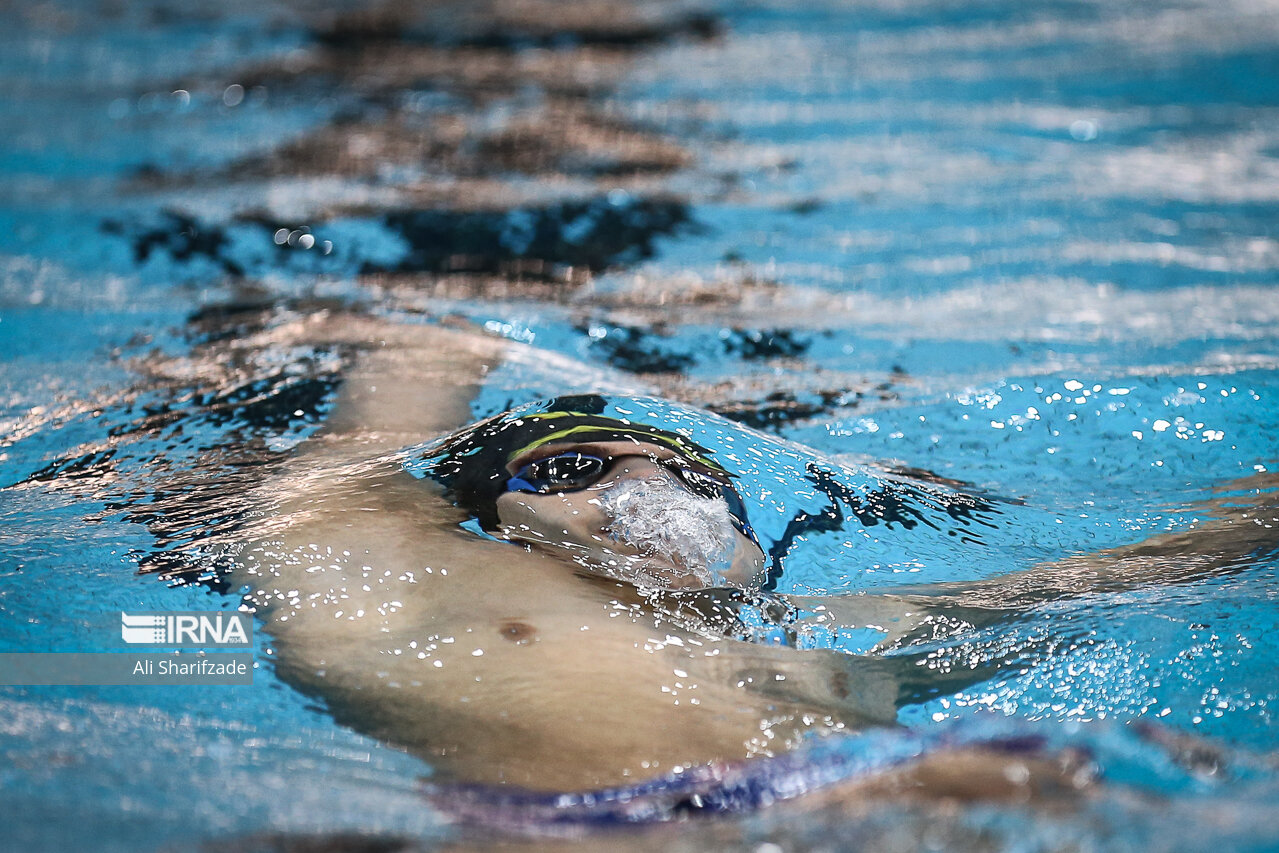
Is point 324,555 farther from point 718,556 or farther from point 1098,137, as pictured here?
point 1098,137

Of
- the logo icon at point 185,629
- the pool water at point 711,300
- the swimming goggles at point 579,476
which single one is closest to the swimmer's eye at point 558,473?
the swimming goggles at point 579,476

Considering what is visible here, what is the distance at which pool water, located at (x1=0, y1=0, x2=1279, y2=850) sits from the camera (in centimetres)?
169

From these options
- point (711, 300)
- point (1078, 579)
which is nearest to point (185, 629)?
point (1078, 579)

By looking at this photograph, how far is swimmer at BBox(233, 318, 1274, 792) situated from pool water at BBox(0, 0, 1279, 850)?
83mm

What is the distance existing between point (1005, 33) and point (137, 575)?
25.8 feet

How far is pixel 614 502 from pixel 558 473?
153mm

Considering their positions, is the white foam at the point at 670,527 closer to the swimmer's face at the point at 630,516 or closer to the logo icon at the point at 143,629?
the swimmer's face at the point at 630,516

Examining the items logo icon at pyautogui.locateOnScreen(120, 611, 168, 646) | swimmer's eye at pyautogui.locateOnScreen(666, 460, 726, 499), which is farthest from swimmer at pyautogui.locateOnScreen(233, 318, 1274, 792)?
logo icon at pyautogui.locateOnScreen(120, 611, 168, 646)

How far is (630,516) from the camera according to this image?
7.68ft

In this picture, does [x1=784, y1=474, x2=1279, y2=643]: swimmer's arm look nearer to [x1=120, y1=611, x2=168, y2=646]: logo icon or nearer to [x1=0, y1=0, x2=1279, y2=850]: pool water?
[x1=0, y1=0, x2=1279, y2=850]: pool water

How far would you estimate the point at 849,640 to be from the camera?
2.25 meters

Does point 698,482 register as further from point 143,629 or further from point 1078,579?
point 143,629

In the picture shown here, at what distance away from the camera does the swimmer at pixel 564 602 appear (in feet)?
6.28

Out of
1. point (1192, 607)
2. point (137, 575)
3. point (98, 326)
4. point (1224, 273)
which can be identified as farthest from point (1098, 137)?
point (137, 575)
